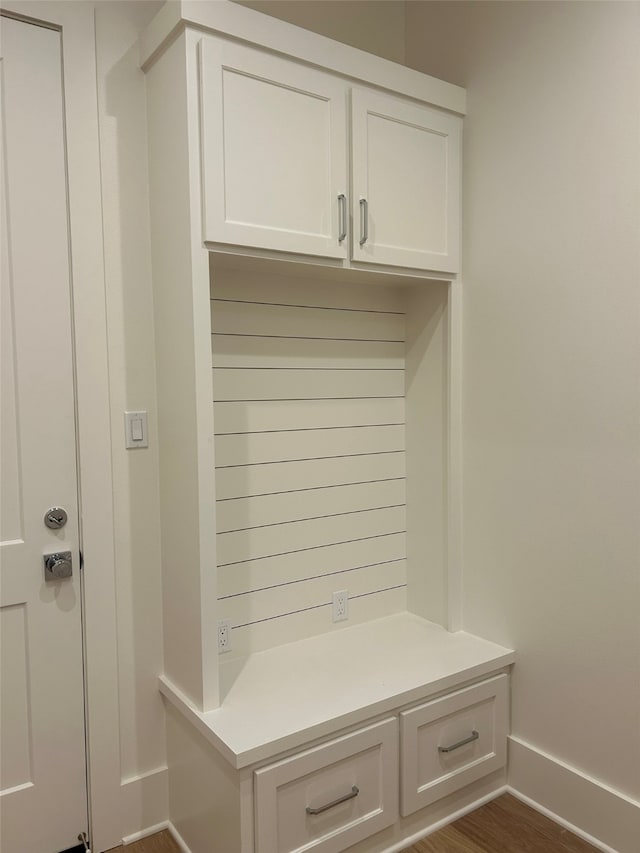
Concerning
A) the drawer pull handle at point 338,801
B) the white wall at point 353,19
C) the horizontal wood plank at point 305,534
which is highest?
the white wall at point 353,19

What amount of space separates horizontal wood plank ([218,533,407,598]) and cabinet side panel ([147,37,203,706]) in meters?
0.24

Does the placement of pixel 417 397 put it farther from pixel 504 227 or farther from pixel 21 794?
pixel 21 794

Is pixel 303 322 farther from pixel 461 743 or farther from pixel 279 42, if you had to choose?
pixel 461 743

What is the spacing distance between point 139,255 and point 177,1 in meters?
0.69

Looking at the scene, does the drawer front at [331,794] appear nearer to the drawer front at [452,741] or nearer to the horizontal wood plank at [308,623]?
the drawer front at [452,741]

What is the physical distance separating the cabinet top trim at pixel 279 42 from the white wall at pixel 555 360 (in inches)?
10.4

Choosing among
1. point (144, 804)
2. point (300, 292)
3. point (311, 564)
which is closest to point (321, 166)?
point (300, 292)

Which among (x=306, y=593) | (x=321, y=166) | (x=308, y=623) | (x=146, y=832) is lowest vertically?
(x=146, y=832)

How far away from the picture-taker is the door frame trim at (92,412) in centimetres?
185

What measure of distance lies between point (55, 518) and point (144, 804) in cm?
98

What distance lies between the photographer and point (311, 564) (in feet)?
7.68

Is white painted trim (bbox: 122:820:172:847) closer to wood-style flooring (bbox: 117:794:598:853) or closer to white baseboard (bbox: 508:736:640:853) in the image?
wood-style flooring (bbox: 117:794:598:853)

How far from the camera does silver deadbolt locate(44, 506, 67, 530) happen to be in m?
1.88

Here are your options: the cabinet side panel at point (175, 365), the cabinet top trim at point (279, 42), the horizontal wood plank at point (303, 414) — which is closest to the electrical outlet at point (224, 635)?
the cabinet side panel at point (175, 365)
